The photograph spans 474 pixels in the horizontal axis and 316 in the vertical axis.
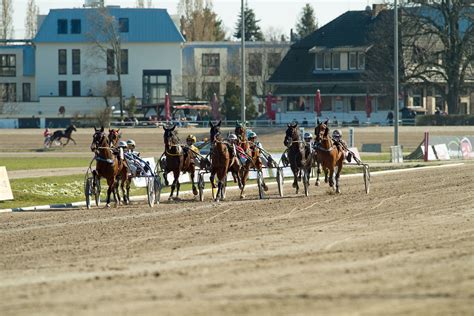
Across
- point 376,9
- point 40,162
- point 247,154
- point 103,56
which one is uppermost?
point 376,9

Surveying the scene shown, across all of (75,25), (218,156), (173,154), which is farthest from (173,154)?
(75,25)

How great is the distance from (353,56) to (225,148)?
188ft

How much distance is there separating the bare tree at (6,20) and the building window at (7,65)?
25778mm

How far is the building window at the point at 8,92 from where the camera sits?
93425mm

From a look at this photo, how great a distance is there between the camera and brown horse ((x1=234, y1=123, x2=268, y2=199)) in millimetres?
30234

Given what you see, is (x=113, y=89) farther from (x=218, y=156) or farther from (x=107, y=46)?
(x=218, y=156)

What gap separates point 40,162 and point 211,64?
54.7 metres

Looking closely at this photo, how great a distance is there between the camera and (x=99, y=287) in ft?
46.3

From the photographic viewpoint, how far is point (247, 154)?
3019cm

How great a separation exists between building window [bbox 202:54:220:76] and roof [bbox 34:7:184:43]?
8592 mm

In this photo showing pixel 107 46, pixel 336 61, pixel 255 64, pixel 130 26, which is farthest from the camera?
pixel 255 64

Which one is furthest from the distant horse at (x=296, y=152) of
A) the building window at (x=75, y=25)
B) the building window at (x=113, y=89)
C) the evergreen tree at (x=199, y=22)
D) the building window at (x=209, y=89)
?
the evergreen tree at (x=199, y=22)

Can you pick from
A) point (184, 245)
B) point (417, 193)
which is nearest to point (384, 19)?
point (417, 193)

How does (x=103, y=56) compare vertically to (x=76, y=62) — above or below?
above
